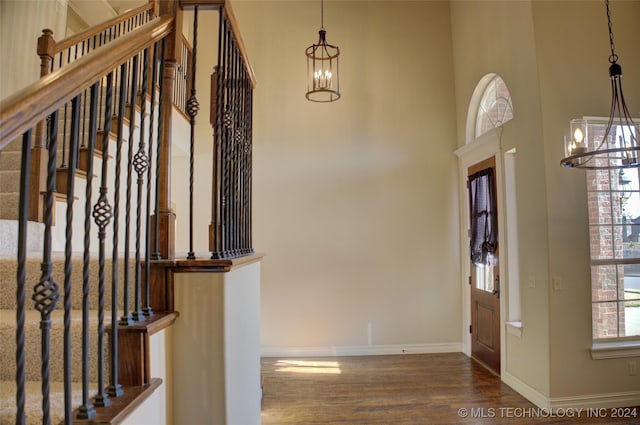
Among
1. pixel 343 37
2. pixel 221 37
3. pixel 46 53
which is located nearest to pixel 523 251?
pixel 221 37

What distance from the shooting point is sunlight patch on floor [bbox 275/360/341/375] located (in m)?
4.32

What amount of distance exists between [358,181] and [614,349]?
313cm

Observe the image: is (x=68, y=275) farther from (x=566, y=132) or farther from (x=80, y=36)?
(x=566, y=132)

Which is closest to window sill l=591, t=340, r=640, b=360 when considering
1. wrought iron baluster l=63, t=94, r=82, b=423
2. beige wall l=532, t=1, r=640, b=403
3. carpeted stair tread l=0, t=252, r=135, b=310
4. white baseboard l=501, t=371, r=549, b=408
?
beige wall l=532, t=1, r=640, b=403

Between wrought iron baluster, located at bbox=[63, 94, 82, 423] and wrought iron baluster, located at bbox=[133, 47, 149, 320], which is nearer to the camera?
wrought iron baluster, located at bbox=[63, 94, 82, 423]

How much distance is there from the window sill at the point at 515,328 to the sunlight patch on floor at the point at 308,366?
186cm

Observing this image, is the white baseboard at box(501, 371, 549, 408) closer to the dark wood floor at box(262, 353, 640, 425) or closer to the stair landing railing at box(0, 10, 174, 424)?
the dark wood floor at box(262, 353, 640, 425)

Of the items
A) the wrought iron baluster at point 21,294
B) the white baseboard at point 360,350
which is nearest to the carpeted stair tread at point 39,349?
the wrought iron baluster at point 21,294

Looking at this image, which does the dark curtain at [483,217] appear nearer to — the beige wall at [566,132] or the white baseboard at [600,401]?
the beige wall at [566,132]

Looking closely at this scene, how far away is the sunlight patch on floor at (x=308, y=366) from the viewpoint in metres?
4.32

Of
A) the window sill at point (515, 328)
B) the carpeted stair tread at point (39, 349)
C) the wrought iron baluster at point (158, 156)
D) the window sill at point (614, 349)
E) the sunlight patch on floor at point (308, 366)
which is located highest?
the wrought iron baluster at point (158, 156)

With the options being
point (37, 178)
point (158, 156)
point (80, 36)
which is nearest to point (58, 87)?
point (158, 156)

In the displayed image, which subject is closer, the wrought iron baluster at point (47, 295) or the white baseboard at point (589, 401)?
the wrought iron baluster at point (47, 295)

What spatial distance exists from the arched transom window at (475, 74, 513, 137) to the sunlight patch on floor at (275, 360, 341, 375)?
3.32m
